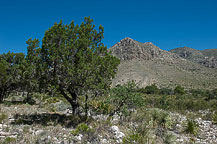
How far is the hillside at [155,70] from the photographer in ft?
219

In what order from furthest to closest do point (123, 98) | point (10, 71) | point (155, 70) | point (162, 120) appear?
point (155, 70), point (10, 71), point (162, 120), point (123, 98)

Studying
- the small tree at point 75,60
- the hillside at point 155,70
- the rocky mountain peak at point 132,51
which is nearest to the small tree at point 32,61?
the small tree at point 75,60

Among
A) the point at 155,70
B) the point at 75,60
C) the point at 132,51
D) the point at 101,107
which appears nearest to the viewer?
the point at 75,60

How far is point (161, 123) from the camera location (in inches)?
490

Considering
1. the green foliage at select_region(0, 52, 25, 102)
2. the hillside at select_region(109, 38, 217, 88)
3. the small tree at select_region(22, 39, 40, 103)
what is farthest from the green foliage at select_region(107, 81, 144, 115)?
the hillside at select_region(109, 38, 217, 88)

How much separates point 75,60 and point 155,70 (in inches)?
2987

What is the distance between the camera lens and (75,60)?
9.77 m

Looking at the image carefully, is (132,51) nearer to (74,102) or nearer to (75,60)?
(74,102)

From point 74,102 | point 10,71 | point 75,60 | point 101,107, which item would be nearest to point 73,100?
point 74,102

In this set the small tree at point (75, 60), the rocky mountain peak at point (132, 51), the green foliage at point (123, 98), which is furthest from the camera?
the rocky mountain peak at point (132, 51)

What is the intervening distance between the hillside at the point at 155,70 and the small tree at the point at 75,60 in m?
57.3

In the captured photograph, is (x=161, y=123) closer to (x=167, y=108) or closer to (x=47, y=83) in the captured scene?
(x=47, y=83)

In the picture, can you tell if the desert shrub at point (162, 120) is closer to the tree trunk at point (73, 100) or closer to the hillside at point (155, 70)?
the tree trunk at point (73, 100)

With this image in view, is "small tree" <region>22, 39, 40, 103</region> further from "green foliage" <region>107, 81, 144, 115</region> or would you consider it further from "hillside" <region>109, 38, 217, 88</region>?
"hillside" <region>109, 38, 217, 88</region>
